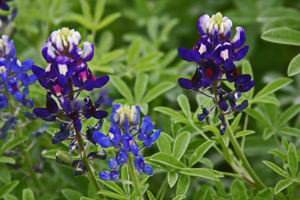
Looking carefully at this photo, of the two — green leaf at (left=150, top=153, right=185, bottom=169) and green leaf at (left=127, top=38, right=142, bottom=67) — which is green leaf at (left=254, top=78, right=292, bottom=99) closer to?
green leaf at (left=150, top=153, right=185, bottom=169)

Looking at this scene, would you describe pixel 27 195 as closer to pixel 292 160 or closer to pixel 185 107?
pixel 185 107

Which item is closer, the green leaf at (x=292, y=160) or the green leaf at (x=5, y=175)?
the green leaf at (x=292, y=160)

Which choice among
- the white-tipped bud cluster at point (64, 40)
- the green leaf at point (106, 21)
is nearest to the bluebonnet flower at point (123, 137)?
the white-tipped bud cluster at point (64, 40)

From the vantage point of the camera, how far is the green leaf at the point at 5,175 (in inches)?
67.5

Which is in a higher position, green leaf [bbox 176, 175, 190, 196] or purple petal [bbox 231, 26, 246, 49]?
purple petal [bbox 231, 26, 246, 49]

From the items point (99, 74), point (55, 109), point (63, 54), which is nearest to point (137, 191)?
point (55, 109)

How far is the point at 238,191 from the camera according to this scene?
61.7 inches

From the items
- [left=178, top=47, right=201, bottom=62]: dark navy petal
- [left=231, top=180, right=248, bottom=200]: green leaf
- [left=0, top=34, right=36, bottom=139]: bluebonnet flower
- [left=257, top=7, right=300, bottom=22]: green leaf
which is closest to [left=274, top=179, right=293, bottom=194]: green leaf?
[left=231, top=180, right=248, bottom=200]: green leaf

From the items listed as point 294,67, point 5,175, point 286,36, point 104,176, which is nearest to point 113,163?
point 104,176

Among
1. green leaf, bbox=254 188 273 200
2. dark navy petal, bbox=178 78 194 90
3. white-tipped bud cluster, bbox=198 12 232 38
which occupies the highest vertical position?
white-tipped bud cluster, bbox=198 12 232 38

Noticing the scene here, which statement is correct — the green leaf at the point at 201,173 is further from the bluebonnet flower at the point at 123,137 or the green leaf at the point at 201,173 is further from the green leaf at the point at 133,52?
the green leaf at the point at 133,52

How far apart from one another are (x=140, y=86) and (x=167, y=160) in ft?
2.14

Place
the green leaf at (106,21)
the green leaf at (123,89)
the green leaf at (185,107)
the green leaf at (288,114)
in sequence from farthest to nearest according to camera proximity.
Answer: the green leaf at (106,21), the green leaf at (123,89), the green leaf at (288,114), the green leaf at (185,107)

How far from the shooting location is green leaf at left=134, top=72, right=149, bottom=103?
200 cm
